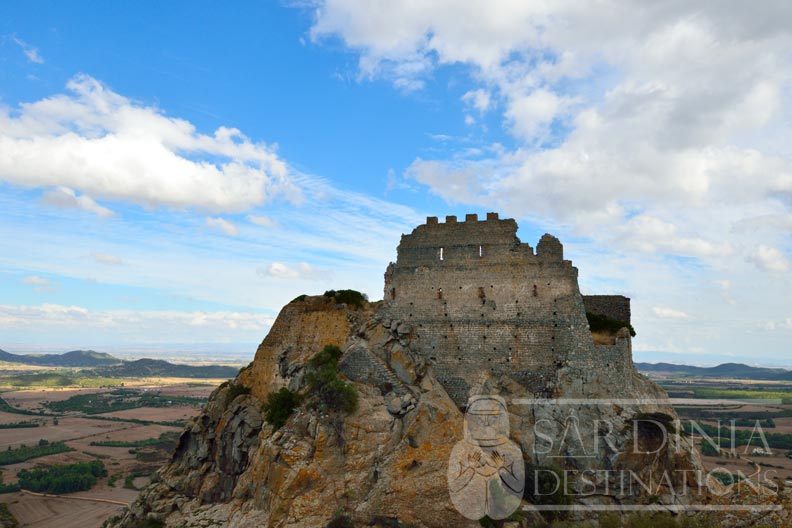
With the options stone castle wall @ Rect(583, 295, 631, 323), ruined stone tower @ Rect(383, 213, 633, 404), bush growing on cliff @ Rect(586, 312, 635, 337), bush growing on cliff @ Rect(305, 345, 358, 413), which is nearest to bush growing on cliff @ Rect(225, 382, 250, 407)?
bush growing on cliff @ Rect(305, 345, 358, 413)

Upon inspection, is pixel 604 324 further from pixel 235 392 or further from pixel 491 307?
pixel 235 392

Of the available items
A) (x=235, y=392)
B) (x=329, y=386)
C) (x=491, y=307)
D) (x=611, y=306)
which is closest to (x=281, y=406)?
(x=329, y=386)

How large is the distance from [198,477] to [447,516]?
14373mm

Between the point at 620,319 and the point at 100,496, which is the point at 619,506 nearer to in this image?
the point at 620,319

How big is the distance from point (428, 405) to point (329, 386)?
4.35 m

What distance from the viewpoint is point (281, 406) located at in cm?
2366

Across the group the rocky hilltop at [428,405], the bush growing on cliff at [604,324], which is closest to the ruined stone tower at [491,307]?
the rocky hilltop at [428,405]

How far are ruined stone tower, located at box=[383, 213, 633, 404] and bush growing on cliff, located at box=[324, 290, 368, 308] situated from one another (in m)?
2.29

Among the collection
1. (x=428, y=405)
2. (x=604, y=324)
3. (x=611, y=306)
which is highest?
(x=611, y=306)

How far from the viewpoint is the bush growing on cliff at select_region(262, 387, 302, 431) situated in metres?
23.1

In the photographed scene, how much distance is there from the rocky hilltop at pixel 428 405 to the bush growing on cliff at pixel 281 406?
135mm

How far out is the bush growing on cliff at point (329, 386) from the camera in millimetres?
21953

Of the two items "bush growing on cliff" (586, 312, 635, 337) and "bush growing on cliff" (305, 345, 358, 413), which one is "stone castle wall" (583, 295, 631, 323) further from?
"bush growing on cliff" (305, 345, 358, 413)

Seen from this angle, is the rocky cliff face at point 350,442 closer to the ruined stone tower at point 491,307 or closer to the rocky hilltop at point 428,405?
the rocky hilltop at point 428,405
